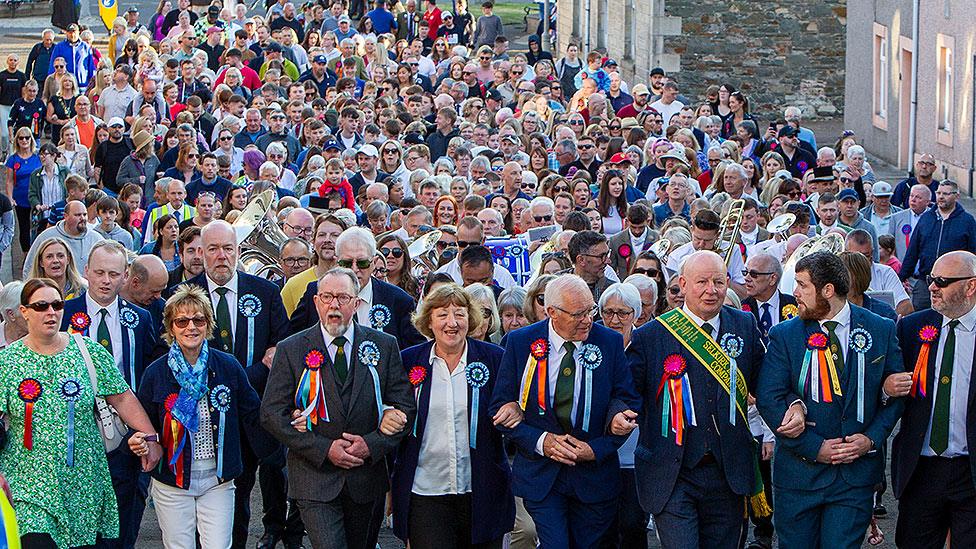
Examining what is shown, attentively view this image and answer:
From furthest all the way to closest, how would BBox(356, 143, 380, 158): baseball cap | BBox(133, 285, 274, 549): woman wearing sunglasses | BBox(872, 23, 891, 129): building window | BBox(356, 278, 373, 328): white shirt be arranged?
BBox(872, 23, 891, 129): building window → BBox(356, 143, 380, 158): baseball cap → BBox(356, 278, 373, 328): white shirt → BBox(133, 285, 274, 549): woman wearing sunglasses

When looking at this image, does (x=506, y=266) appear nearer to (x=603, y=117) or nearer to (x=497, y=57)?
(x=603, y=117)

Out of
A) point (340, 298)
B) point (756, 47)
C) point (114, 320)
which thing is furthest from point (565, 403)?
point (756, 47)

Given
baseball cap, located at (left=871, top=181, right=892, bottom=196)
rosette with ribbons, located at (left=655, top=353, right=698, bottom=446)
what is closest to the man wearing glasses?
baseball cap, located at (left=871, top=181, right=892, bottom=196)

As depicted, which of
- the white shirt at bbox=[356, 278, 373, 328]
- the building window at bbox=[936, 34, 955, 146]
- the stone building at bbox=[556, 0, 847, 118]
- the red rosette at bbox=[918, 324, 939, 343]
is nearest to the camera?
the red rosette at bbox=[918, 324, 939, 343]

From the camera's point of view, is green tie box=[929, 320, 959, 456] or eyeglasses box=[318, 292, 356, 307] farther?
eyeglasses box=[318, 292, 356, 307]

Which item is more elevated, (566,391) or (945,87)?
(566,391)

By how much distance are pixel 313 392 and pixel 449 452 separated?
733 mm

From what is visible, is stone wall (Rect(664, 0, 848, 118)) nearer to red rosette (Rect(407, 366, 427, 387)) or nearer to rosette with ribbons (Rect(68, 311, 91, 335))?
rosette with ribbons (Rect(68, 311, 91, 335))

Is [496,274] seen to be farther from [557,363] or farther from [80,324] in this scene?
[557,363]

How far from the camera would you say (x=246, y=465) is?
9.75 m

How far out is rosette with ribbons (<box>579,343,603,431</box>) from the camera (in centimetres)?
886

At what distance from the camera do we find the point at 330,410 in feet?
29.5

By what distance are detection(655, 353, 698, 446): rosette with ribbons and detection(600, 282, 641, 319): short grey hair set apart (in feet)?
3.17

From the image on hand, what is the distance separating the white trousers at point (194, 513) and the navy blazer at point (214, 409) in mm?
55
